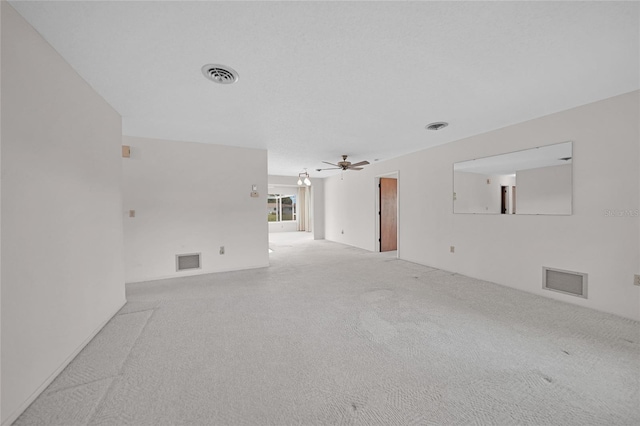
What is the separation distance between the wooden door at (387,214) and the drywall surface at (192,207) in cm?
326

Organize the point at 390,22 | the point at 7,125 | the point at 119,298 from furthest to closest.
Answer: the point at 119,298
the point at 390,22
the point at 7,125

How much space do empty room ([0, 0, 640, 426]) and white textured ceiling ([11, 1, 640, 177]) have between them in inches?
0.7

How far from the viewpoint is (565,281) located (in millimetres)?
2766

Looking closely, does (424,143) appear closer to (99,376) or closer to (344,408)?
(344,408)

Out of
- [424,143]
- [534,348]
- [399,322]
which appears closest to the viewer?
[534,348]

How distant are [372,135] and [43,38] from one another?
11.3 feet

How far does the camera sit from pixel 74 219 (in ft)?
6.00

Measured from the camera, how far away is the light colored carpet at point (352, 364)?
129 centimetres

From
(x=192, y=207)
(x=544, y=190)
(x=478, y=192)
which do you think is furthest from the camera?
(x=192, y=207)

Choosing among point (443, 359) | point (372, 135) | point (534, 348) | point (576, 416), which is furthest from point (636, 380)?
point (372, 135)

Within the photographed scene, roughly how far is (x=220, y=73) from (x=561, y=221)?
4.13 meters

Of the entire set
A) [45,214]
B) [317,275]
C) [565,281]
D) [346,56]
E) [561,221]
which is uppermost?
[346,56]

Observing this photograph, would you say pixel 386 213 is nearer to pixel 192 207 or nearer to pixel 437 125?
pixel 437 125

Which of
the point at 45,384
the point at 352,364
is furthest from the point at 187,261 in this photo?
the point at 352,364
